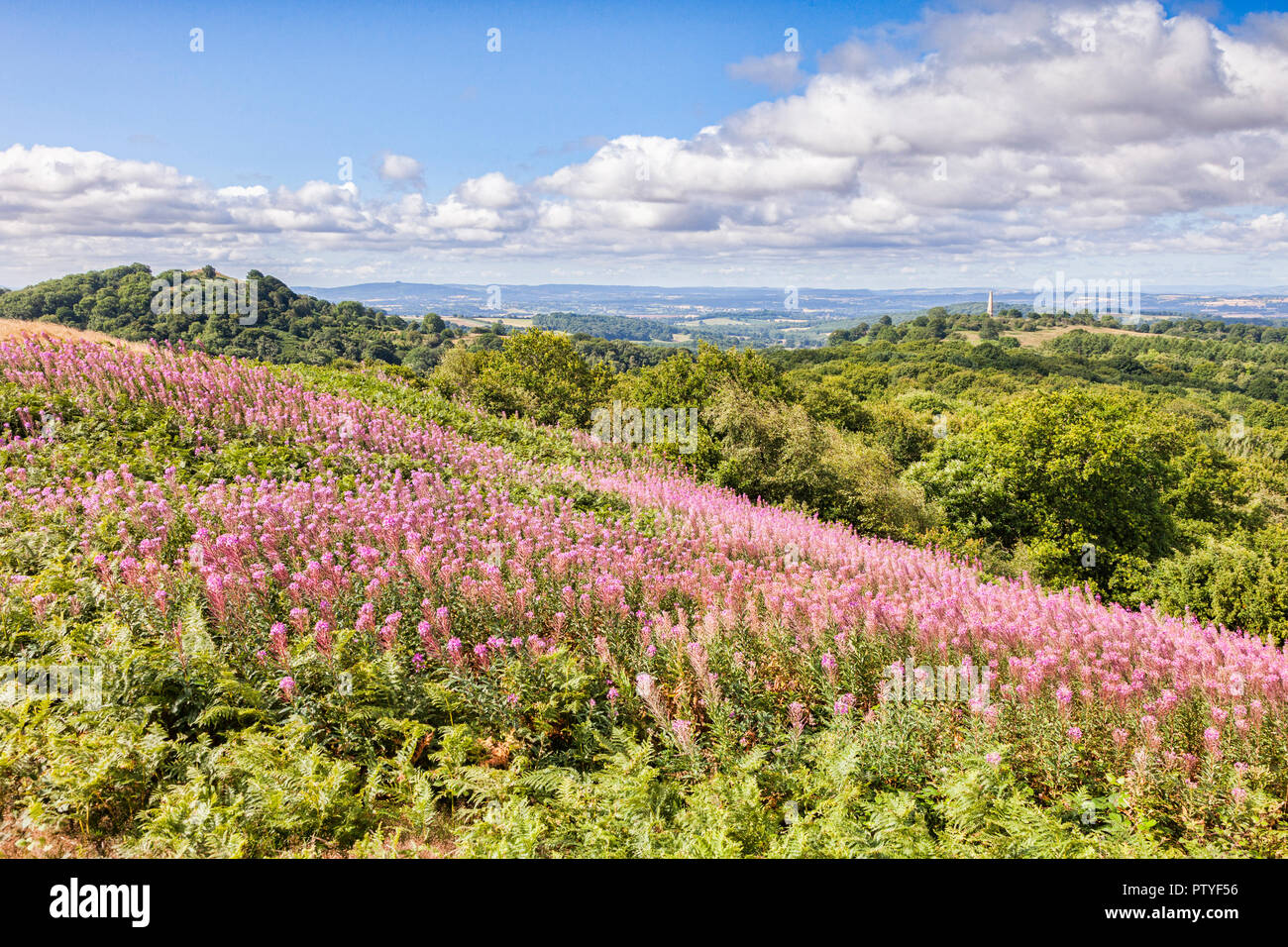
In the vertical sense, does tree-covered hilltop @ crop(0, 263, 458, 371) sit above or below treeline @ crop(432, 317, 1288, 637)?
above

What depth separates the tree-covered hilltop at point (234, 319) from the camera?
200 feet

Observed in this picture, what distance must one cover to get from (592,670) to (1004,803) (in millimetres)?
2939

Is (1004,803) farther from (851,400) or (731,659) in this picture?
(851,400)

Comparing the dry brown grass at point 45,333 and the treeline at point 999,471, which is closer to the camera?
the dry brown grass at point 45,333

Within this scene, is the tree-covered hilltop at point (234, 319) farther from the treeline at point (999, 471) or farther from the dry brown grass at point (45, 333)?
the dry brown grass at point (45, 333)

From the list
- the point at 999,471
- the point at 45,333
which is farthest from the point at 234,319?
the point at 999,471

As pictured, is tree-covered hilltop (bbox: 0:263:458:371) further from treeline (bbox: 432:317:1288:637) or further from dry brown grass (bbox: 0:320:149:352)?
dry brown grass (bbox: 0:320:149:352)

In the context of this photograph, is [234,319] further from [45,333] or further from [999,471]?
[999,471]

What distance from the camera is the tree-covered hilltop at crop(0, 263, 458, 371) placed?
60938 millimetres

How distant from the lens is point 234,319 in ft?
245

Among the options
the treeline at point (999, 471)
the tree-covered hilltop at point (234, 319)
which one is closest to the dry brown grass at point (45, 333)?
the treeline at point (999, 471)

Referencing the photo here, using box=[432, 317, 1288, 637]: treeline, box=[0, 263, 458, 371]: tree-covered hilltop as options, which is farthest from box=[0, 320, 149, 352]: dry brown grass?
box=[0, 263, 458, 371]: tree-covered hilltop

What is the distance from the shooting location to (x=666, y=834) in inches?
140
